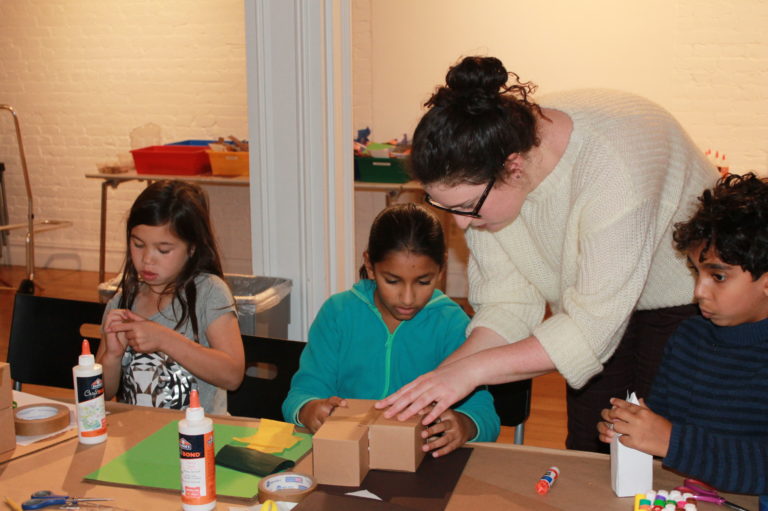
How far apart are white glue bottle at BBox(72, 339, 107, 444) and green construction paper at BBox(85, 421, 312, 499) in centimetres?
9

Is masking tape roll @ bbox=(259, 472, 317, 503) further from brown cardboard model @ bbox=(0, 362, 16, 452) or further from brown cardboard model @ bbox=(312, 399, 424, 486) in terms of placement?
brown cardboard model @ bbox=(0, 362, 16, 452)

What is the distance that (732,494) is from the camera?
129cm

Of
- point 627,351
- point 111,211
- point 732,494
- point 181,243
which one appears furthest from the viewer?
point 111,211

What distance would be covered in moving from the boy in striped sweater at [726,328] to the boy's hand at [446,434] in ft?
0.82

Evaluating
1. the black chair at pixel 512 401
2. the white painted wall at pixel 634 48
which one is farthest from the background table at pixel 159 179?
the black chair at pixel 512 401

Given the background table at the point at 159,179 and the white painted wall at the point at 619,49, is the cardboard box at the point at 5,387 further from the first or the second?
the white painted wall at the point at 619,49

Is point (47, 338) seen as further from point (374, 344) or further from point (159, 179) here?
point (159, 179)

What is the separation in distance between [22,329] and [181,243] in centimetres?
48

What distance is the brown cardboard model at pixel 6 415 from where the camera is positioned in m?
1.48

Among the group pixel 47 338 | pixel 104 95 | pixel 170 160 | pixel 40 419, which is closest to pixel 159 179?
pixel 170 160

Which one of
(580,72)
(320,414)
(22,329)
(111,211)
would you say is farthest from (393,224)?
(111,211)

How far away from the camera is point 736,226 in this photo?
1.45 m

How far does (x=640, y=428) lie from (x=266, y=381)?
927mm

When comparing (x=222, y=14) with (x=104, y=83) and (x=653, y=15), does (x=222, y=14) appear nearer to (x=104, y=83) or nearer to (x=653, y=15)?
(x=104, y=83)
